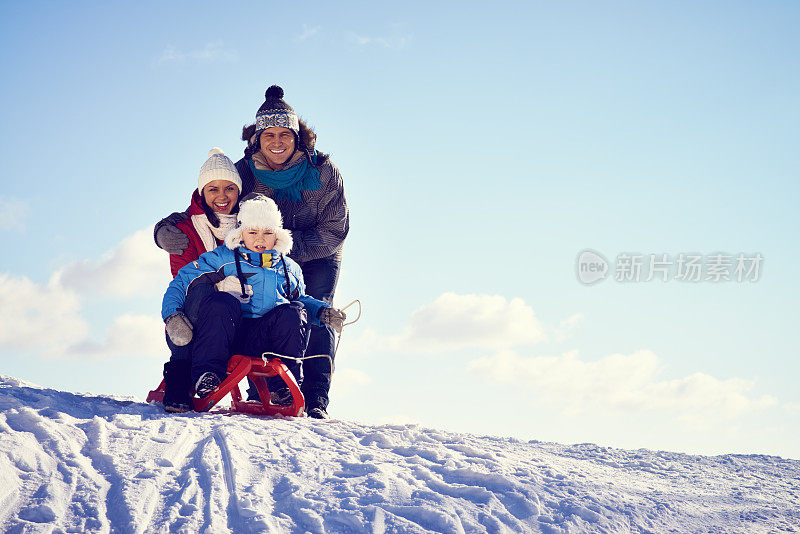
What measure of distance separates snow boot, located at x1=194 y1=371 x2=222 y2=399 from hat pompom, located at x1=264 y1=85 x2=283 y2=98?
2.06 m

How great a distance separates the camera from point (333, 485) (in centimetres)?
273

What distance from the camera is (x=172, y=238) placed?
454 centimetres

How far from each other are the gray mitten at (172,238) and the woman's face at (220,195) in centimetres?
28

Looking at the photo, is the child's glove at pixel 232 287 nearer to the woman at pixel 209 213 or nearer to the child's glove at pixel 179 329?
the child's glove at pixel 179 329

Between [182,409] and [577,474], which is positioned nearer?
[577,474]

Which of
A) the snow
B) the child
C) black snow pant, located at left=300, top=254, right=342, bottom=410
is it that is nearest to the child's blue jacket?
the child

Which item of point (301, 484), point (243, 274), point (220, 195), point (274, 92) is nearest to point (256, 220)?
point (243, 274)

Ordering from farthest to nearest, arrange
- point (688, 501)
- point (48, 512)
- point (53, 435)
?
1. point (688, 501)
2. point (53, 435)
3. point (48, 512)

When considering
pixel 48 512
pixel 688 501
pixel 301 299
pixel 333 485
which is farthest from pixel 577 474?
pixel 48 512

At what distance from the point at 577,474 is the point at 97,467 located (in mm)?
2103

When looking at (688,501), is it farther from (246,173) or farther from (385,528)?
(246,173)

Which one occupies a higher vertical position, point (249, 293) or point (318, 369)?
point (249, 293)

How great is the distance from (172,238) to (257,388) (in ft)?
3.66

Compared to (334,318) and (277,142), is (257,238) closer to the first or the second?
(334,318)
